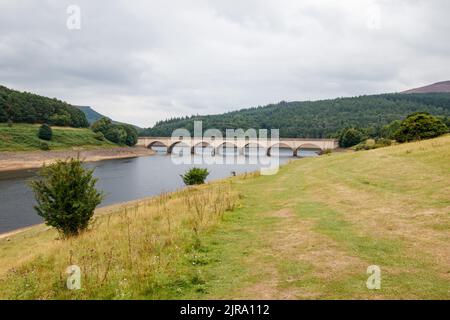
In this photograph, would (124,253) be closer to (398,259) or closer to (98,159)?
(398,259)

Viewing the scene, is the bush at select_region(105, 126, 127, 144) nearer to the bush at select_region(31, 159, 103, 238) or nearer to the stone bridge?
the stone bridge

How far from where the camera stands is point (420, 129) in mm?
53719

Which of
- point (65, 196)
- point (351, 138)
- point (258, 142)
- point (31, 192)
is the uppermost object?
point (351, 138)

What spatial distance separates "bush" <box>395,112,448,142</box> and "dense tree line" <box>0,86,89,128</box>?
10354 centimetres

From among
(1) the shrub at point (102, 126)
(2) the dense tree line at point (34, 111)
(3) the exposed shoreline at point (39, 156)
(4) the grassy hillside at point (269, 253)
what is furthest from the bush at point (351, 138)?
(2) the dense tree line at point (34, 111)

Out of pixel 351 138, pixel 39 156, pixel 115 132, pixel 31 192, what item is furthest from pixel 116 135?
pixel 31 192

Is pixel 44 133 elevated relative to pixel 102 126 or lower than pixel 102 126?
lower

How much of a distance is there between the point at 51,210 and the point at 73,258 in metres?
7.38

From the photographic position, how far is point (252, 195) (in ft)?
75.7

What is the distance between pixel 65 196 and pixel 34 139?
8807 centimetres

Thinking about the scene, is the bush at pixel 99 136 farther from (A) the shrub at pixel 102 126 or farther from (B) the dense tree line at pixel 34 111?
(B) the dense tree line at pixel 34 111

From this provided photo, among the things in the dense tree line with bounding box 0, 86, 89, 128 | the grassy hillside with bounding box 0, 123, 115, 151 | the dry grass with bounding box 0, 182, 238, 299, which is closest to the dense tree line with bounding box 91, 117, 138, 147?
the grassy hillside with bounding box 0, 123, 115, 151

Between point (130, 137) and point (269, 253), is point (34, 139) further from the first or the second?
point (269, 253)
